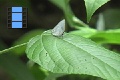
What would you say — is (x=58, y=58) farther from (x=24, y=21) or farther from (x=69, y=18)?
(x=69, y=18)

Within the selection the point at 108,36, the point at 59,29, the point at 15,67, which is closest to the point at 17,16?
the point at 59,29

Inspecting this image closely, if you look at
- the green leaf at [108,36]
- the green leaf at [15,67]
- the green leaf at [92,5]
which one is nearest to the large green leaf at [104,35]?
the green leaf at [108,36]

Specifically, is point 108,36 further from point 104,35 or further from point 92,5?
point 92,5

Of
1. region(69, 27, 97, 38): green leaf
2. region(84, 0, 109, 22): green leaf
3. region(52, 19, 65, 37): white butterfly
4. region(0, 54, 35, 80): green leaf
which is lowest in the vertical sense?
region(0, 54, 35, 80): green leaf

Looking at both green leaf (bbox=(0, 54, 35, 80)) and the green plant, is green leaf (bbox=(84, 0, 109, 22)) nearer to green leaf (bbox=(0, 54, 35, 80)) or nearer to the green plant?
the green plant

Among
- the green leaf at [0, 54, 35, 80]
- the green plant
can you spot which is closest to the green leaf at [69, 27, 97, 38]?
the green leaf at [0, 54, 35, 80]

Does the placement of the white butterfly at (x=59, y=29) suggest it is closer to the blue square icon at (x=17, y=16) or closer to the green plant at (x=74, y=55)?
the green plant at (x=74, y=55)

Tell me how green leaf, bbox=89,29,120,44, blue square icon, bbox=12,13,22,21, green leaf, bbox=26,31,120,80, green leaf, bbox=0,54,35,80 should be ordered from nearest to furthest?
green leaf, bbox=26,31,120,80, blue square icon, bbox=12,13,22,21, green leaf, bbox=89,29,120,44, green leaf, bbox=0,54,35,80
